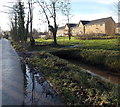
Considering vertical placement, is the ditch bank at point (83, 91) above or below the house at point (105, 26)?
below

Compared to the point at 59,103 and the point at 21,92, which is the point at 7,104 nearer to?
the point at 21,92

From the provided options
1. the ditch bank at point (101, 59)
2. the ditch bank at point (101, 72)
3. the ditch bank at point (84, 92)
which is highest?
the ditch bank at point (101, 59)

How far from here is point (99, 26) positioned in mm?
57469

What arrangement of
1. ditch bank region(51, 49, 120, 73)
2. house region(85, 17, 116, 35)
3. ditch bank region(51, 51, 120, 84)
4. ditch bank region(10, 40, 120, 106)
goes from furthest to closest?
Answer: house region(85, 17, 116, 35) < ditch bank region(51, 49, 120, 73) < ditch bank region(51, 51, 120, 84) < ditch bank region(10, 40, 120, 106)

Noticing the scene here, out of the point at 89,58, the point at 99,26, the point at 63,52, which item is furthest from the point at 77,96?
the point at 99,26

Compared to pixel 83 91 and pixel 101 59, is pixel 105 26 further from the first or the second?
pixel 83 91

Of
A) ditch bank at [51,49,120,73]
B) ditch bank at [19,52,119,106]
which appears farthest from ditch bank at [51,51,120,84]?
ditch bank at [19,52,119,106]

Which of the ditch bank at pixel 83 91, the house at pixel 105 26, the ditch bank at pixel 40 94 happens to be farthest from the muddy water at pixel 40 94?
the house at pixel 105 26

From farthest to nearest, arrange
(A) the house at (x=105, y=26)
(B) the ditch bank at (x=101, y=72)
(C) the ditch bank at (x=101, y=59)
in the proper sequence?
(A) the house at (x=105, y=26) → (C) the ditch bank at (x=101, y=59) → (B) the ditch bank at (x=101, y=72)

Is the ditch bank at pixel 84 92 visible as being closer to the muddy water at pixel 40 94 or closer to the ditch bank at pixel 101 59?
the muddy water at pixel 40 94

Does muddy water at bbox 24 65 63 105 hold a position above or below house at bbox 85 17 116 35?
below

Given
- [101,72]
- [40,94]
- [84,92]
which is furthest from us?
[101,72]

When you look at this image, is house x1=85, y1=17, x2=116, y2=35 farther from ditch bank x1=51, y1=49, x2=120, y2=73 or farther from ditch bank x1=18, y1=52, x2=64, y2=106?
ditch bank x1=18, y1=52, x2=64, y2=106

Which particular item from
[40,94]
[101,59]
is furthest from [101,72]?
[40,94]
